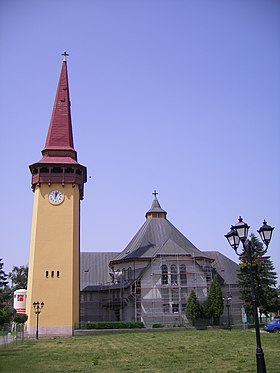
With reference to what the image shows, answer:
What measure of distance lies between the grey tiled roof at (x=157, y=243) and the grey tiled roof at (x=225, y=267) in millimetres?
4321

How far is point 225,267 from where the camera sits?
6062 centimetres

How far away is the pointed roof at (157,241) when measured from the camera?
5241 cm

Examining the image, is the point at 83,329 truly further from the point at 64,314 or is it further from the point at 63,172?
the point at 63,172

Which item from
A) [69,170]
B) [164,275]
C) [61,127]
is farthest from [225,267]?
[61,127]

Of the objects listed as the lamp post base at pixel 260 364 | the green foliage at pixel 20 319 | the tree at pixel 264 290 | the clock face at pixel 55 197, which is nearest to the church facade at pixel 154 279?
the tree at pixel 264 290

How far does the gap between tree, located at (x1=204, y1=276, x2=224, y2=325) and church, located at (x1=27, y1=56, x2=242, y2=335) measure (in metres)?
2.90

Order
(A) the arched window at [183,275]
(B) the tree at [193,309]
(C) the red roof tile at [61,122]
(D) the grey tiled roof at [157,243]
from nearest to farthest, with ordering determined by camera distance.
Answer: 1. (B) the tree at [193,309]
2. (C) the red roof tile at [61,122]
3. (A) the arched window at [183,275]
4. (D) the grey tiled roof at [157,243]

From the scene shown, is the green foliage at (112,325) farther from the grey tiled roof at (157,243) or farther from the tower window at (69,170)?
the tower window at (69,170)

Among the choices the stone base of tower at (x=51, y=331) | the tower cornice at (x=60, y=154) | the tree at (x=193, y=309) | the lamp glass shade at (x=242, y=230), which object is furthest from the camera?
the tower cornice at (x=60, y=154)

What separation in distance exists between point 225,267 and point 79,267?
22872mm

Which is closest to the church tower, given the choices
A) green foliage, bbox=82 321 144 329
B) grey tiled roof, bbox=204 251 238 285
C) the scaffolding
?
green foliage, bbox=82 321 144 329

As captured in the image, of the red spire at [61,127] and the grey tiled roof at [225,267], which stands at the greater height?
the red spire at [61,127]

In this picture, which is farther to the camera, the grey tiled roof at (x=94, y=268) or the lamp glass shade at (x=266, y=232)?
the grey tiled roof at (x=94, y=268)

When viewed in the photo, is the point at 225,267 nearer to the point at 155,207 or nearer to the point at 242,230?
the point at 155,207
